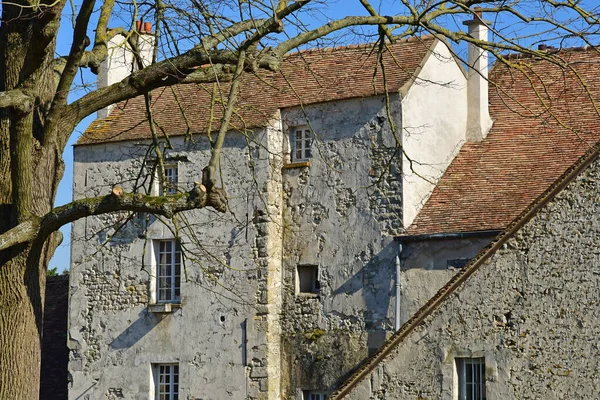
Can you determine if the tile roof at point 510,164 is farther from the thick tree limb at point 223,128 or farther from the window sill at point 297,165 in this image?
the thick tree limb at point 223,128

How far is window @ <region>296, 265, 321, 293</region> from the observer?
2308 centimetres

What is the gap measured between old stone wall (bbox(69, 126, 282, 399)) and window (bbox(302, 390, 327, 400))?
0.65 meters

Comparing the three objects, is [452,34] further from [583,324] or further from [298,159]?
[298,159]

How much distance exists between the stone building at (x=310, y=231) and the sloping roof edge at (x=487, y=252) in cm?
609

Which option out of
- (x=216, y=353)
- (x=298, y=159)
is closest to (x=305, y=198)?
(x=298, y=159)

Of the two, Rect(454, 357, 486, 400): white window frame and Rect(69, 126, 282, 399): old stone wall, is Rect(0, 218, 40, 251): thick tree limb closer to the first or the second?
Rect(454, 357, 486, 400): white window frame

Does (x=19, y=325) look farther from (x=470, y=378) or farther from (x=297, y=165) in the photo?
(x=297, y=165)

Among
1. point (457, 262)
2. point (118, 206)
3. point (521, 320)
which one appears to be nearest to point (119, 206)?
point (118, 206)

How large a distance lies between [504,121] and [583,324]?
10.8m

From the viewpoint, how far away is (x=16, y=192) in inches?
424

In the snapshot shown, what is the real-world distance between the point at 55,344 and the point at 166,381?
494cm

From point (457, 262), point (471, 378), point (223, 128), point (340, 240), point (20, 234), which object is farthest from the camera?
point (340, 240)

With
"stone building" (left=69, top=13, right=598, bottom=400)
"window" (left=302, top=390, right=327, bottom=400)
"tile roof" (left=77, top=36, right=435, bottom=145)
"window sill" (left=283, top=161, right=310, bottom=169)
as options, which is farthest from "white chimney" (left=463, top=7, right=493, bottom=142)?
"window" (left=302, top=390, right=327, bottom=400)

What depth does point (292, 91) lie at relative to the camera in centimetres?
2270
